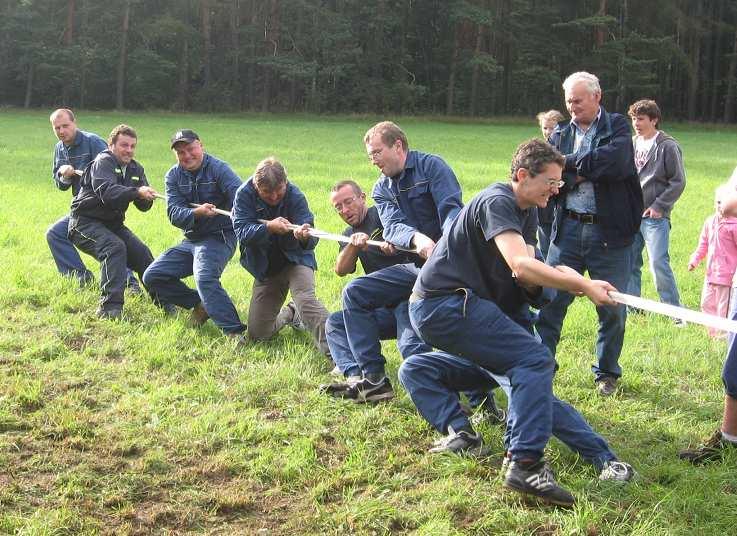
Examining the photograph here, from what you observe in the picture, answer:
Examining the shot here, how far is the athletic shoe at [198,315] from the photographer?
754 centimetres

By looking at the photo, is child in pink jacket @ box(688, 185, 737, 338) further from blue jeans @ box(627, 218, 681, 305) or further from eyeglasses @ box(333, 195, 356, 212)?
eyeglasses @ box(333, 195, 356, 212)

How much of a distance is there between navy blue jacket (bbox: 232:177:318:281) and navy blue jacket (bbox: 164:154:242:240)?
0.73 meters

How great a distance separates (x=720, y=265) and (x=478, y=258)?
3796 millimetres

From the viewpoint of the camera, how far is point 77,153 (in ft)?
30.8

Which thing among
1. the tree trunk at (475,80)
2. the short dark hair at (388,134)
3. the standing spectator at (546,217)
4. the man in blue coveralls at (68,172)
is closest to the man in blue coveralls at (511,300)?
the short dark hair at (388,134)

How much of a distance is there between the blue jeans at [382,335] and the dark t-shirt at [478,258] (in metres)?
1.20

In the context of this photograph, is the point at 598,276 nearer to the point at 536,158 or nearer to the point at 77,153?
the point at 536,158

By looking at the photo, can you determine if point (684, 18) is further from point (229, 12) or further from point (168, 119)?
point (168, 119)

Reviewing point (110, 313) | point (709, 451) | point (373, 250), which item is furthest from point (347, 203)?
point (709, 451)

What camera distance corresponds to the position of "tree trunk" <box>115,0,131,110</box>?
4838 cm

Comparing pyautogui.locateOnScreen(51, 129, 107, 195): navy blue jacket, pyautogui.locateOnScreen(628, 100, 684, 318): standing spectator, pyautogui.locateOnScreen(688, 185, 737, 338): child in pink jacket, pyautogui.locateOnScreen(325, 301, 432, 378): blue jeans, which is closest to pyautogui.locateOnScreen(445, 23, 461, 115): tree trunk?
pyautogui.locateOnScreen(51, 129, 107, 195): navy blue jacket

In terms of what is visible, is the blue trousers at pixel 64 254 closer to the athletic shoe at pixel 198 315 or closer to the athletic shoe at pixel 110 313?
the athletic shoe at pixel 110 313

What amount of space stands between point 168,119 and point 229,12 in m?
14.6

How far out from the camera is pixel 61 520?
3941 mm
